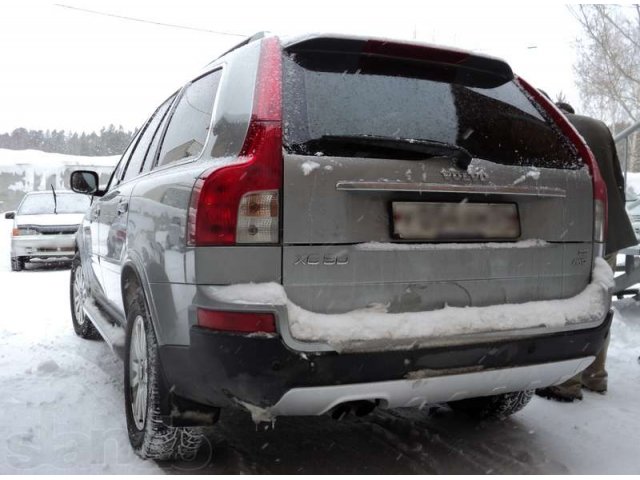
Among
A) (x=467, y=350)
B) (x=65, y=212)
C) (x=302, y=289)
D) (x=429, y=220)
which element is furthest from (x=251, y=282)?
(x=65, y=212)

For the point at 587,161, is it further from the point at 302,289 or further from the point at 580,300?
the point at 302,289

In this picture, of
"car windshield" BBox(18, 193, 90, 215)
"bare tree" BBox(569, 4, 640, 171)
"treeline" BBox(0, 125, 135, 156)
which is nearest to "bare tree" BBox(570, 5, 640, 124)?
"bare tree" BBox(569, 4, 640, 171)

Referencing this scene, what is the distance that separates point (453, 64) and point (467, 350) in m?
1.21

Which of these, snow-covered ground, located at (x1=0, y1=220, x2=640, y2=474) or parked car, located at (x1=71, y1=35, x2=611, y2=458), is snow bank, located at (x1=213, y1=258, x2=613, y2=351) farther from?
snow-covered ground, located at (x1=0, y1=220, x2=640, y2=474)

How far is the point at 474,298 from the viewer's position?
2.20m

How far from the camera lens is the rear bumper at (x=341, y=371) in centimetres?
190

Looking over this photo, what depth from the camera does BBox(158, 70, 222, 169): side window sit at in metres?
2.45

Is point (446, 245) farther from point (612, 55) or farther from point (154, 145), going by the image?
point (612, 55)

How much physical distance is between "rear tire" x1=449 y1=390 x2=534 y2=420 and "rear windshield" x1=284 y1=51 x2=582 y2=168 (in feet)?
4.30

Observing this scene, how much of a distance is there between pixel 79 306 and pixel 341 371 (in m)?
3.84

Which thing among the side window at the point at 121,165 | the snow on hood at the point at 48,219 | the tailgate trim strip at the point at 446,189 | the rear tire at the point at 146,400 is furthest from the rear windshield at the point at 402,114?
the snow on hood at the point at 48,219

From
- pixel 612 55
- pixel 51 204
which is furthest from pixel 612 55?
pixel 51 204

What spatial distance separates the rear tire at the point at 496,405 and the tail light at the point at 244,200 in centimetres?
185

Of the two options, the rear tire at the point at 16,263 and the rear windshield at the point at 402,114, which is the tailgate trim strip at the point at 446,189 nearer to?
the rear windshield at the point at 402,114
